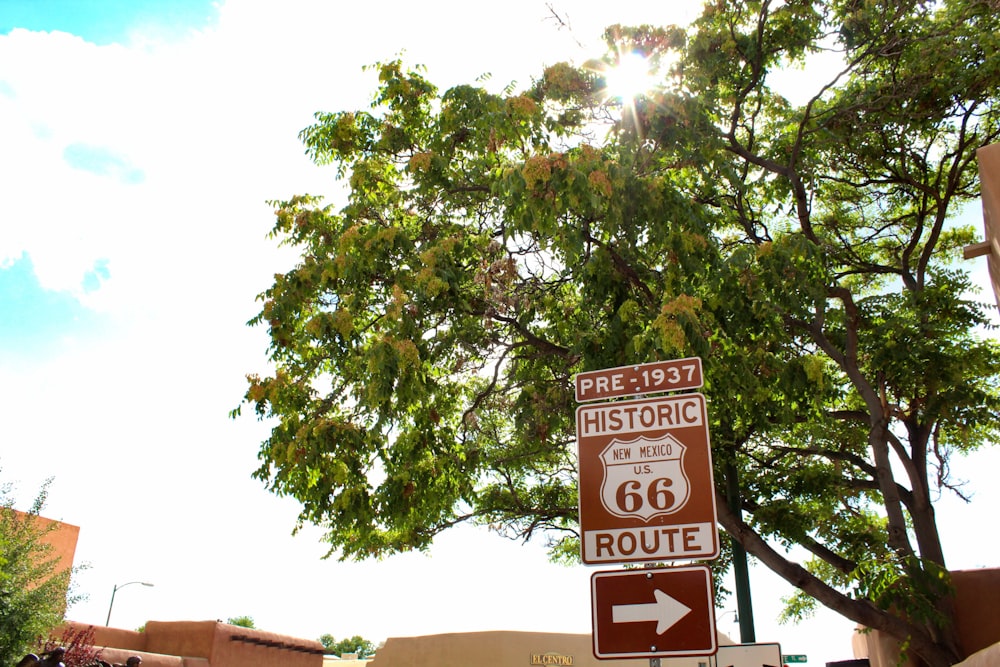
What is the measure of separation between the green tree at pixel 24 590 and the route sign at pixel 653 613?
15.7 meters

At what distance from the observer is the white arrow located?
4.09 metres

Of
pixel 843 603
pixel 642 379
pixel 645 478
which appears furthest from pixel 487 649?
pixel 645 478

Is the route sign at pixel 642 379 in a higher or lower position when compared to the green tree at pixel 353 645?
lower

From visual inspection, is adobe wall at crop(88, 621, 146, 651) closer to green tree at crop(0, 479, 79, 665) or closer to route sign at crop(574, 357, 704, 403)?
green tree at crop(0, 479, 79, 665)

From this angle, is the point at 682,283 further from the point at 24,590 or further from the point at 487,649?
the point at 487,649

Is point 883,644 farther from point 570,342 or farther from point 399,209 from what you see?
point 399,209

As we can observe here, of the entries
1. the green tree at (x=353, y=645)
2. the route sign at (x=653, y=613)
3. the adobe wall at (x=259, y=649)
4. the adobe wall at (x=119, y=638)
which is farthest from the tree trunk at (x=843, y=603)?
the green tree at (x=353, y=645)

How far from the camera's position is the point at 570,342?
1191 cm

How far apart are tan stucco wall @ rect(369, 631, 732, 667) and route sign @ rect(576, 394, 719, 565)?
27084 mm

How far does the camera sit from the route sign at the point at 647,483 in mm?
4285

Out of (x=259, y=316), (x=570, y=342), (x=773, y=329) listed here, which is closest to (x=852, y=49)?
(x=773, y=329)

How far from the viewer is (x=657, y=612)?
13.6 ft

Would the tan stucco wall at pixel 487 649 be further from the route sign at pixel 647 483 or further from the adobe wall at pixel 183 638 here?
the route sign at pixel 647 483

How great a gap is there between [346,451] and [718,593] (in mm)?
9987
